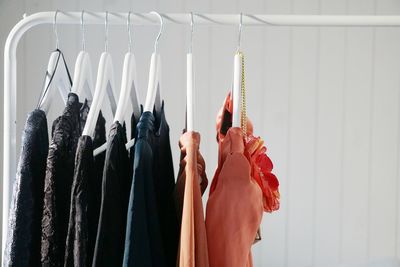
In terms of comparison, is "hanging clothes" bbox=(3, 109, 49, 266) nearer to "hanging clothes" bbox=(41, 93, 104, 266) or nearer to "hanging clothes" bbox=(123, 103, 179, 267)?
"hanging clothes" bbox=(41, 93, 104, 266)

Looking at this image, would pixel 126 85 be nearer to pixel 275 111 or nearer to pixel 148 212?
pixel 148 212

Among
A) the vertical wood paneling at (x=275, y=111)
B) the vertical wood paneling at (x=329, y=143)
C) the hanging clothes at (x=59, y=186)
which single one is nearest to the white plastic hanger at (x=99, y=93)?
the hanging clothes at (x=59, y=186)

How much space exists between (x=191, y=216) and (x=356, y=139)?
106 centimetres

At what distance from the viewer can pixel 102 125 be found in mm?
778

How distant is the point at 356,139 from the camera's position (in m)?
1.50

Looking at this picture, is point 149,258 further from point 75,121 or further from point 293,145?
point 293,145

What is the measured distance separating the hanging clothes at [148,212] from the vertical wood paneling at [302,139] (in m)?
0.87

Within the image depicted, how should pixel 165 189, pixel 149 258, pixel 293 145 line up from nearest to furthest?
pixel 149 258
pixel 165 189
pixel 293 145

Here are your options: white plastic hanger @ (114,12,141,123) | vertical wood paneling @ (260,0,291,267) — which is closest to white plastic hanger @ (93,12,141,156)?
white plastic hanger @ (114,12,141,123)

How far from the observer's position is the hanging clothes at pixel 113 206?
57 centimetres

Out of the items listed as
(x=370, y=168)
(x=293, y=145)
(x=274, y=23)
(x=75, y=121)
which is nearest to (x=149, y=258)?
(x=75, y=121)

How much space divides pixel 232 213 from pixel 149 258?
14 cm

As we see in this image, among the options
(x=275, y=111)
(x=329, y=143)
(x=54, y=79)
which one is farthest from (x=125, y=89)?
(x=329, y=143)

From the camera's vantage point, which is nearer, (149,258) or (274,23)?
(149,258)
